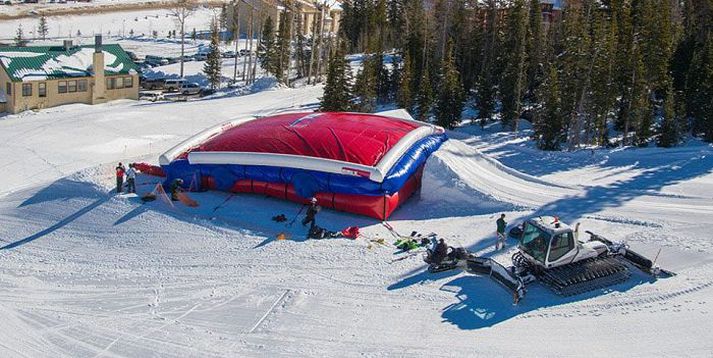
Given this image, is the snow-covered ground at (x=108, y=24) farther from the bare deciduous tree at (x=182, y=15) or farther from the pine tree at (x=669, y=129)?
the pine tree at (x=669, y=129)

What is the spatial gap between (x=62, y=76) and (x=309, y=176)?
2531 cm

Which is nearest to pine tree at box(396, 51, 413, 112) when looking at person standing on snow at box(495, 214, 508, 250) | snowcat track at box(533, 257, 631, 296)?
person standing on snow at box(495, 214, 508, 250)

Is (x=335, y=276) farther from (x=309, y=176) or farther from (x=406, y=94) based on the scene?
(x=406, y=94)

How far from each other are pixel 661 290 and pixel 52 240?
15.2 metres

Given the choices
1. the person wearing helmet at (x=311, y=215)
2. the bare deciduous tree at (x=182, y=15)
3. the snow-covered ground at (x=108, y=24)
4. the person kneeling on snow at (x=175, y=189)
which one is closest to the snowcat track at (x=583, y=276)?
the person wearing helmet at (x=311, y=215)

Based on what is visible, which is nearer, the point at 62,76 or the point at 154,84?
the point at 62,76

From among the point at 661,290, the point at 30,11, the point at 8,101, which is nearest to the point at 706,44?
the point at 661,290

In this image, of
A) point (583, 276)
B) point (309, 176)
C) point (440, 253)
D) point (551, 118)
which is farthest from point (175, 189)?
point (551, 118)

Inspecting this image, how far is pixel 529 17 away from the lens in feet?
150

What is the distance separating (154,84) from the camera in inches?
2020

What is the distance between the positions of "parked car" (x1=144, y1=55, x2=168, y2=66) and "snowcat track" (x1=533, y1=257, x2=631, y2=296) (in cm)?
5210

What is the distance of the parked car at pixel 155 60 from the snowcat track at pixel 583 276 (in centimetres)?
5210

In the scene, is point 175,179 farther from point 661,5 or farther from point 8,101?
point 661,5

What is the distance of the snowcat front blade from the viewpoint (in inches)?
590
